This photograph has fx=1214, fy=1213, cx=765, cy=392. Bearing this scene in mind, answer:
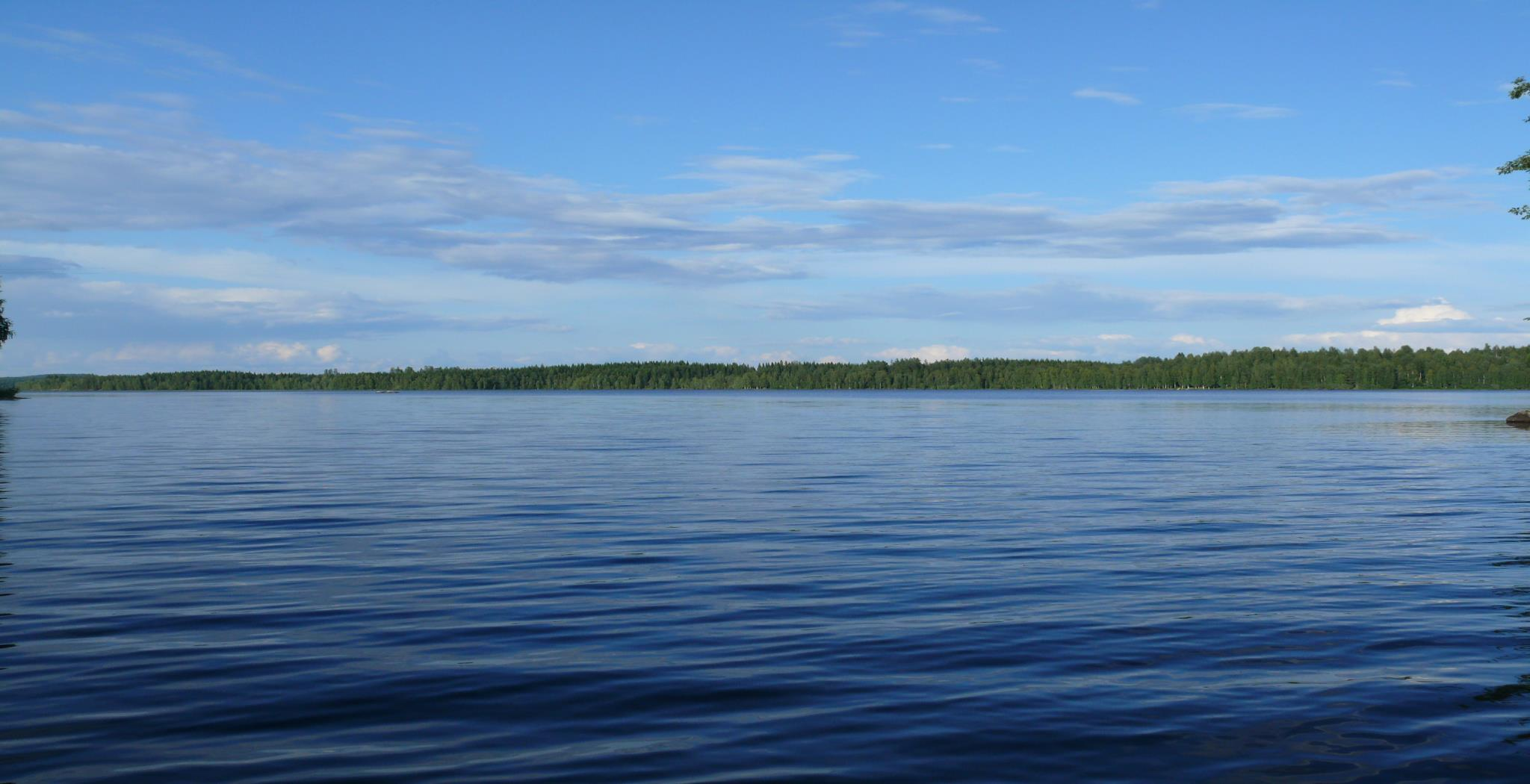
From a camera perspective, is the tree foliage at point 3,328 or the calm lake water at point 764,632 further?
the tree foliage at point 3,328

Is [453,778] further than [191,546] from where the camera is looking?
No

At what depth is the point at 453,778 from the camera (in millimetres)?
9539

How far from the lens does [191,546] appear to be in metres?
23.0

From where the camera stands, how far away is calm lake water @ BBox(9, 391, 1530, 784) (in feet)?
33.8

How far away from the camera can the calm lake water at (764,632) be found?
10297 mm

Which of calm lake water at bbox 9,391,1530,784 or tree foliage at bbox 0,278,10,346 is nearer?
calm lake water at bbox 9,391,1530,784

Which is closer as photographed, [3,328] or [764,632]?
[764,632]

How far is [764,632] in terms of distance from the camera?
15.0 metres

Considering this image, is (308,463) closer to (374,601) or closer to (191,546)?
(191,546)

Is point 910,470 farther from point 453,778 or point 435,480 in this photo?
point 453,778

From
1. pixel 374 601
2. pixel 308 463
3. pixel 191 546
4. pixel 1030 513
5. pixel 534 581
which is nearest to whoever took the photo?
pixel 374 601

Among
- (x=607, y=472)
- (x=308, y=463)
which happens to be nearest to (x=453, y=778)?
(x=607, y=472)

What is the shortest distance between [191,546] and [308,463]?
24.2m

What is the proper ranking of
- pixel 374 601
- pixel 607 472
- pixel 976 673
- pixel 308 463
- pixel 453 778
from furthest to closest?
pixel 308 463
pixel 607 472
pixel 374 601
pixel 976 673
pixel 453 778
